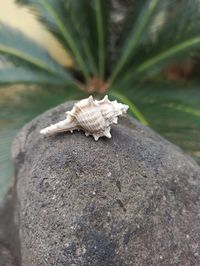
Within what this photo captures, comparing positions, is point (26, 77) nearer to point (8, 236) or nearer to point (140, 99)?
point (140, 99)

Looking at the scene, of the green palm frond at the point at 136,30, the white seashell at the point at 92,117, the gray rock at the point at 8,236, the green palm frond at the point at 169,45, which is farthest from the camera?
the green palm frond at the point at 136,30

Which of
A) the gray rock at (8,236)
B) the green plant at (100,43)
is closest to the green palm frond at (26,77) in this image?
the green plant at (100,43)

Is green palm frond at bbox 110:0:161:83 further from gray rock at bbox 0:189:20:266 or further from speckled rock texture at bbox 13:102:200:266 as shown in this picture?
speckled rock texture at bbox 13:102:200:266

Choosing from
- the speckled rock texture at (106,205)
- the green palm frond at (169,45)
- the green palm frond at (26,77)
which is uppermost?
Result: the green palm frond at (26,77)

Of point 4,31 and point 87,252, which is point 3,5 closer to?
point 4,31

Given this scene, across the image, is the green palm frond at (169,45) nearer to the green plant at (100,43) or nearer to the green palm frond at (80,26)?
the green plant at (100,43)

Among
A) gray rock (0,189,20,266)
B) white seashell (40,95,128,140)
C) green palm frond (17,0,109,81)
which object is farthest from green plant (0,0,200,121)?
white seashell (40,95,128,140)

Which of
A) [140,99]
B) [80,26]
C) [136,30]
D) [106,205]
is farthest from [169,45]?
[106,205]

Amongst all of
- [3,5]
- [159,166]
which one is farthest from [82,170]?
[3,5]

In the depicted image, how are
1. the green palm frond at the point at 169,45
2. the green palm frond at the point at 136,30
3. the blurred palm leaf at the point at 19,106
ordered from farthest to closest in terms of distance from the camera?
the green palm frond at the point at 136,30
the green palm frond at the point at 169,45
the blurred palm leaf at the point at 19,106
